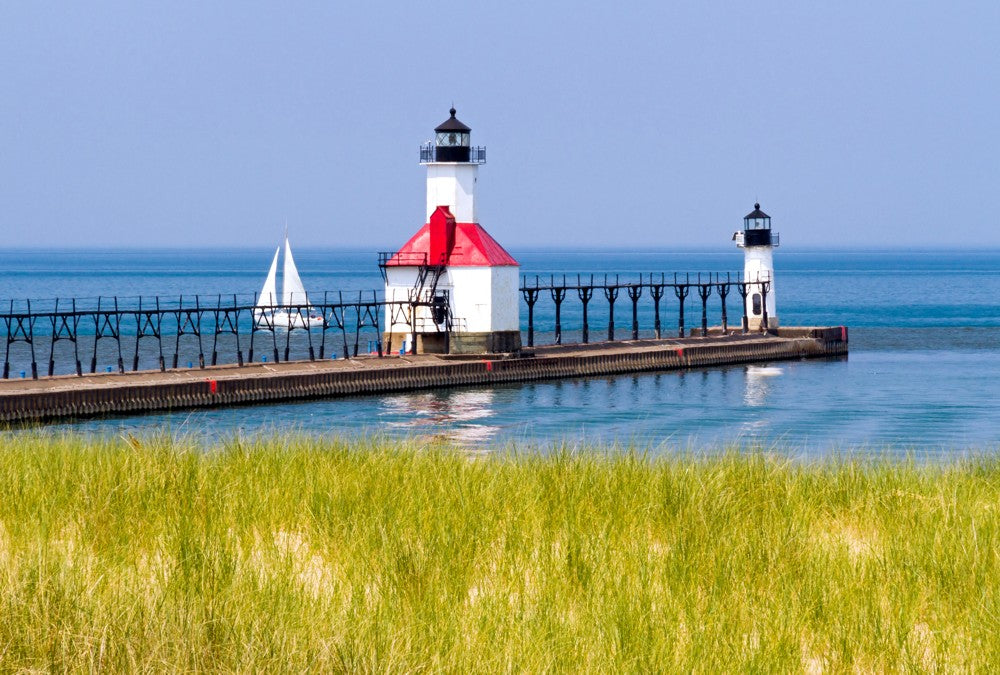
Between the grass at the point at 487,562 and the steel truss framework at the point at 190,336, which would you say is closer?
the grass at the point at 487,562

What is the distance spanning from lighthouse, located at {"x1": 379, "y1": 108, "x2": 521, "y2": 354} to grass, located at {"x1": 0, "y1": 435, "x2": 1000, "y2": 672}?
4457 cm

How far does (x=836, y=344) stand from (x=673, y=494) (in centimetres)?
7051

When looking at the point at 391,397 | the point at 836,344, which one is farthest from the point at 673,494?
the point at 836,344

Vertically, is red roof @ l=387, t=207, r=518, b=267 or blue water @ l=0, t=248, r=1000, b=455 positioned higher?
red roof @ l=387, t=207, r=518, b=267

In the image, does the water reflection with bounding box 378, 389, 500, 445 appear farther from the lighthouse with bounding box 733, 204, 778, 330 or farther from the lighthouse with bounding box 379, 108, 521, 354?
the lighthouse with bounding box 733, 204, 778, 330

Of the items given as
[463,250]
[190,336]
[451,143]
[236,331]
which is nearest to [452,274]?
[463,250]

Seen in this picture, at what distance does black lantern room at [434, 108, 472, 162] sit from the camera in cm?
6225

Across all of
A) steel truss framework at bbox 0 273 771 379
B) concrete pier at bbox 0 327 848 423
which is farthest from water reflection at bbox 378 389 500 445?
steel truss framework at bbox 0 273 771 379

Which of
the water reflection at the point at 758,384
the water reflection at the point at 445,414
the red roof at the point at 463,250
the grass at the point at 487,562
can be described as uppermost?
the red roof at the point at 463,250

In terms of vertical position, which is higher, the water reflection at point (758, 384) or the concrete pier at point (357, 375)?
the concrete pier at point (357, 375)

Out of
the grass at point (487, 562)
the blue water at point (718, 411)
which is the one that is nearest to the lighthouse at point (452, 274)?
the blue water at point (718, 411)

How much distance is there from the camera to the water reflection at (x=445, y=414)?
43.2 m

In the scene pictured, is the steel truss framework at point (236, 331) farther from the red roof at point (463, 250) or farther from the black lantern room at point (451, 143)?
the black lantern room at point (451, 143)

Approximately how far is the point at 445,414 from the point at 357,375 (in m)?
7.23
